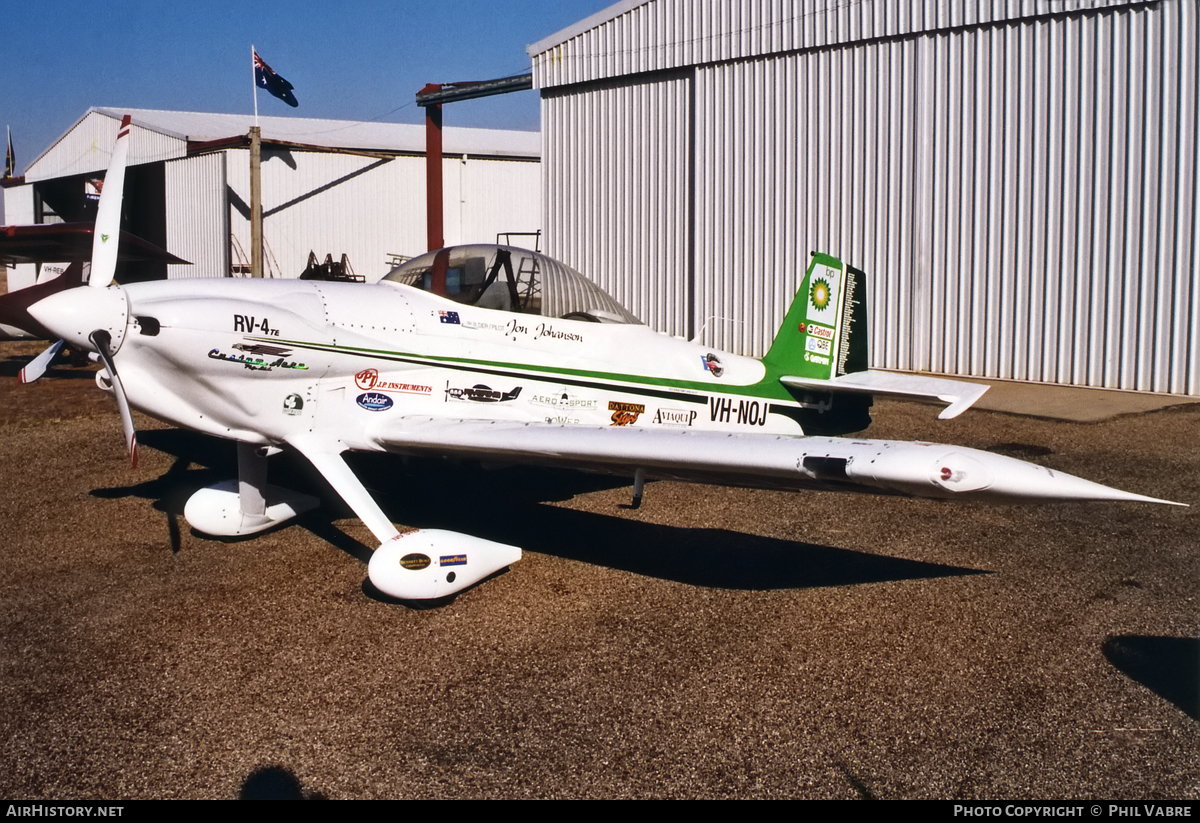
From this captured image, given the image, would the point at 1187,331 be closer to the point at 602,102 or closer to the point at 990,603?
the point at 990,603

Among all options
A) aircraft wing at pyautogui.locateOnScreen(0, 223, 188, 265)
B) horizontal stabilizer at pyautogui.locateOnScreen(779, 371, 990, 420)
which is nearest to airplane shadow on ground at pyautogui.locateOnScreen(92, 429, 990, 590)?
horizontal stabilizer at pyautogui.locateOnScreen(779, 371, 990, 420)

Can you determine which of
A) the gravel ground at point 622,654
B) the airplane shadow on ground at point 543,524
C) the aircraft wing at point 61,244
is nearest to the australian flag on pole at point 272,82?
the aircraft wing at point 61,244

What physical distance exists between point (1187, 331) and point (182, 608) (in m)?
12.1

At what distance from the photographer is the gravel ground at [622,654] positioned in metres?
3.84

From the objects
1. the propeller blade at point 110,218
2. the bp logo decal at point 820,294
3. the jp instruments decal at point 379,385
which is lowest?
the jp instruments decal at point 379,385

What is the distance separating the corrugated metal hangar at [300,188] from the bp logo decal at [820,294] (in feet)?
64.9

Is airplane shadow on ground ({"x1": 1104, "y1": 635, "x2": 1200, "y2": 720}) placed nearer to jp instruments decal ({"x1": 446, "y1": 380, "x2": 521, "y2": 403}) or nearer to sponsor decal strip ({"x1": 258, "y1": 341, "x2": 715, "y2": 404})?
sponsor decal strip ({"x1": 258, "y1": 341, "x2": 715, "y2": 404})

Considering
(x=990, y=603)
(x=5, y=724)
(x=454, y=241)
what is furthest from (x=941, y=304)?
(x=454, y=241)

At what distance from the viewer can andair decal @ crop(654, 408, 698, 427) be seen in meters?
7.80

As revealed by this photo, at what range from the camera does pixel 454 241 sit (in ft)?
93.2

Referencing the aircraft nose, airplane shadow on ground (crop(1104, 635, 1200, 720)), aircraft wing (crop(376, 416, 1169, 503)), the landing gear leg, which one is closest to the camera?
aircraft wing (crop(376, 416, 1169, 503))

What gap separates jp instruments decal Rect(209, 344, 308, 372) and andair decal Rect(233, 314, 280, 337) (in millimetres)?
97

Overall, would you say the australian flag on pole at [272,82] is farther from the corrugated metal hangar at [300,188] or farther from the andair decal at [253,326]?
the andair decal at [253,326]

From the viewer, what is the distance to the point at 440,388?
269 inches
